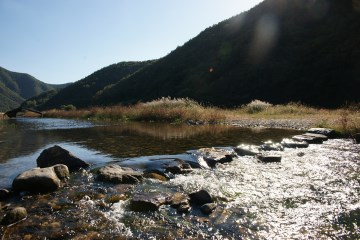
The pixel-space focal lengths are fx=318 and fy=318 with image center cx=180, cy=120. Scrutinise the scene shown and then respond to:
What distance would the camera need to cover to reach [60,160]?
8383 mm

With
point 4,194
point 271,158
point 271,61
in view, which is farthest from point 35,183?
point 271,61

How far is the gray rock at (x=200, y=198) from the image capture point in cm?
589

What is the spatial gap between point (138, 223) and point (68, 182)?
2805 mm

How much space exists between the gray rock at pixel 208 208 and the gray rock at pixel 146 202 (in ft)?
2.48

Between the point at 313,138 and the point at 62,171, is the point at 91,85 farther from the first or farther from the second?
the point at 62,171

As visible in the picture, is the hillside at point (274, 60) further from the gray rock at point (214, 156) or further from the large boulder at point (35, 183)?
the large boulder at point (35, 183)

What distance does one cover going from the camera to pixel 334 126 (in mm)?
14945

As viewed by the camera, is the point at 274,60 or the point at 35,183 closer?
the point at 35,183

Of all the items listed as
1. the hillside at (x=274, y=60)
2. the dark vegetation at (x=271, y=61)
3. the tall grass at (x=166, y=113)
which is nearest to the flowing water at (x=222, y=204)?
the tall grass at (x=166, y=113)

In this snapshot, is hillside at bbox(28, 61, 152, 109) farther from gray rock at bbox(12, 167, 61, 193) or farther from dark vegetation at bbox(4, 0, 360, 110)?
gray rock at bbox(12, 167, 61, 193)

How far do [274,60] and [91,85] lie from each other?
91.4 m

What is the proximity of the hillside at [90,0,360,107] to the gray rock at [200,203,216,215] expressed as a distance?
35985mm

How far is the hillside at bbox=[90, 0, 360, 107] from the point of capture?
43.0 meters

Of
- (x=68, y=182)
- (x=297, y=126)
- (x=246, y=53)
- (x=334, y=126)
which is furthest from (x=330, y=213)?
(x=246, y=53)
